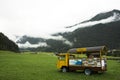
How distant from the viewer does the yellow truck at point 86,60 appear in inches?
1222

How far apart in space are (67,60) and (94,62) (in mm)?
5307

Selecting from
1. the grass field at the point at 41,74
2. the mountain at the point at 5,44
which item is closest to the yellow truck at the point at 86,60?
the grass field at the point at 41,74

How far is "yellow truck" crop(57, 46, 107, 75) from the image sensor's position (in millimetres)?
31050

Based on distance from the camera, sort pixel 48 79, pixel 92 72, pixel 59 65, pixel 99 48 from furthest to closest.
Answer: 1. pixel 59 65
2. pixel 92 72
3. pixel 99 48
4. pixel 48 79

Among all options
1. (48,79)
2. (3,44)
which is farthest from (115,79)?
(3,44)

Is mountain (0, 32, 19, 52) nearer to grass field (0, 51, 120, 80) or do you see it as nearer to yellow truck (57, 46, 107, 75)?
grass field (0, 51, 120, 80)

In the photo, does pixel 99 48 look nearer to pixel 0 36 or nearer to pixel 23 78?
pixel 23 78

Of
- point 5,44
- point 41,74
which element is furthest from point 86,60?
point 5,44

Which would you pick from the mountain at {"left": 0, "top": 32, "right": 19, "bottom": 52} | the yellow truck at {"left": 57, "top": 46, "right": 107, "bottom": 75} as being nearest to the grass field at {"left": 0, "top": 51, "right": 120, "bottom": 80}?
the yellow truck at {"left": 57, "top": 46, "right": 107, "bottom": 75}

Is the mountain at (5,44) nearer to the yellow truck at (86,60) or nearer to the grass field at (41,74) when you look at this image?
the grass field at (41,74)

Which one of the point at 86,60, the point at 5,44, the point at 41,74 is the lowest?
the point at 41,74

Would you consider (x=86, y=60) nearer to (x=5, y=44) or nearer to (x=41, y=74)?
(x=41, y=74)

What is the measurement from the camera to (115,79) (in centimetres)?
Result: 2830

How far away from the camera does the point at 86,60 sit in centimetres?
3219
